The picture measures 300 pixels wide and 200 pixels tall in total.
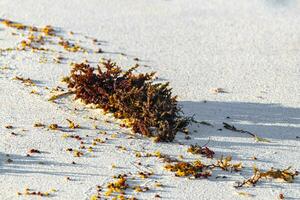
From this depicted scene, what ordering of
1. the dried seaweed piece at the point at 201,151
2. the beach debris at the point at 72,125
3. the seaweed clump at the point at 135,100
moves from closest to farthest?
the dried seaweed piece at the point at 201,151 → the seaweed clump at the point at 135,100 → the beach debris at the point at 72,125

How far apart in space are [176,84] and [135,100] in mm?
1236

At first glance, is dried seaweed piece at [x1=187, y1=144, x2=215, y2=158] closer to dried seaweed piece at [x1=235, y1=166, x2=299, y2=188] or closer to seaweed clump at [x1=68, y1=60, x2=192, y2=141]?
seaweed clump at [x1=68, y1=60, x2=192, y2=141]

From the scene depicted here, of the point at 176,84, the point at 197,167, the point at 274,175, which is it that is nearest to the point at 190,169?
the point at 197,167

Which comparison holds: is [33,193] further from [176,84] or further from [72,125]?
[176,84]

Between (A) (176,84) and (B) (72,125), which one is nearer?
(B) (72,125)

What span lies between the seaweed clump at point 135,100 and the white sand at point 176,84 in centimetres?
14

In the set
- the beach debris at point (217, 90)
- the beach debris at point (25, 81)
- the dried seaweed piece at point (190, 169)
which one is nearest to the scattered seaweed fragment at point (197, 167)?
the dried seaweed piece at point (190, 169)

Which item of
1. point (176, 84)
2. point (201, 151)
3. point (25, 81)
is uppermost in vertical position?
point (176, 84)

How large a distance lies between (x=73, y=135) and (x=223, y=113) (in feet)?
5.37

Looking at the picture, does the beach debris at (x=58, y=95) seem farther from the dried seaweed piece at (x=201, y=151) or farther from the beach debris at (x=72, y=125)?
the dried seaweed piece at (x=201, y=151)

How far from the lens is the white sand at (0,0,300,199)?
525 centimetres

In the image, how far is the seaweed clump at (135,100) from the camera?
595 cm

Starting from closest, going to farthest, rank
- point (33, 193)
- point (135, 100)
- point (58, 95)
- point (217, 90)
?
point (33, 193) → point (135, 100) → point (58, 95) → point (217, 90)

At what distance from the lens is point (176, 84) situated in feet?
23.9
